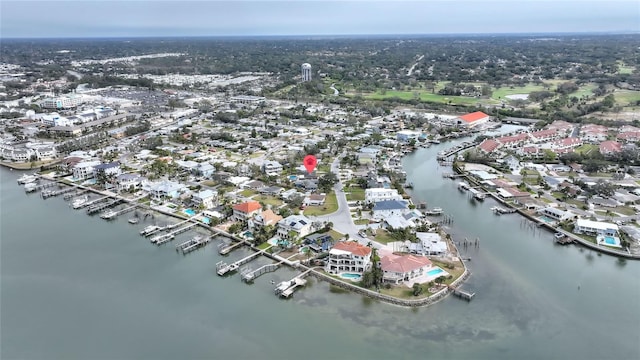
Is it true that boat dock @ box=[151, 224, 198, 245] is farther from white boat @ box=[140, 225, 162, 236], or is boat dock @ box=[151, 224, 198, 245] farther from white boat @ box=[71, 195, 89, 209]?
white boat @ box=[71, 195, 89, 209]

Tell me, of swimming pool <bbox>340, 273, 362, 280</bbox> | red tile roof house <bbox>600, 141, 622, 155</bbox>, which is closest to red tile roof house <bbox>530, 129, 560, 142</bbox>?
red tile roof house <bbox>600, 141, 622, 155</bbox>

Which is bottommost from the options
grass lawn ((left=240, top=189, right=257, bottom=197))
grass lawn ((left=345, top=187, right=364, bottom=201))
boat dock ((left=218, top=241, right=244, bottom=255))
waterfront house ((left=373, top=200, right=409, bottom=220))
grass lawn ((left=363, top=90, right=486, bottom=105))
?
boat dock ((left=218, top=241, right=244, bottom=255))

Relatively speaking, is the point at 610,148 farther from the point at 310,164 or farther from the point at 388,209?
the point at 310,164

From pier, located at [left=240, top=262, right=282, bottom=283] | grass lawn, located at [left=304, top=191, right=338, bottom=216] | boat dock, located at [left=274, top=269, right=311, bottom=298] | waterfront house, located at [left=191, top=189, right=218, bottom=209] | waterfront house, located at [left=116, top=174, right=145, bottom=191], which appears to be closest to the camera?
boat dock, located at [left=274, top=269, right=311, bottom=298]

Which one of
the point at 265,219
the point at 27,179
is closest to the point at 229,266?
the point at 265,219

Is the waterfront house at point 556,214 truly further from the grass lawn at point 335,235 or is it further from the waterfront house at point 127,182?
the waterfront house at point 127,182

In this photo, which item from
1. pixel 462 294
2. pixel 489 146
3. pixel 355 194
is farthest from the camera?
pixel 489 146

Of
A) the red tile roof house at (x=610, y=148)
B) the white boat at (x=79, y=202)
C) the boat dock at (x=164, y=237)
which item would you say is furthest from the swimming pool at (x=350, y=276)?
the red tile roof house at (x=610, y=148)
